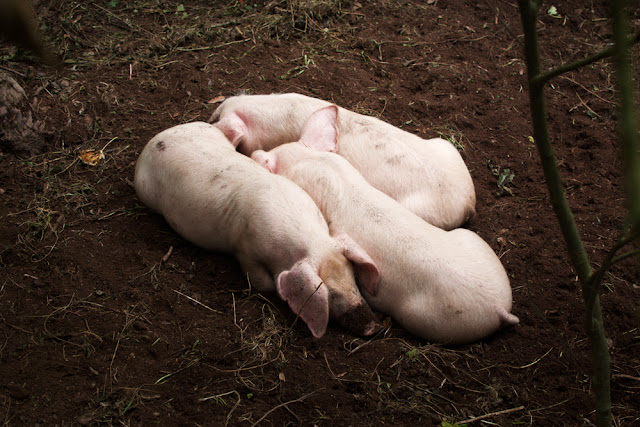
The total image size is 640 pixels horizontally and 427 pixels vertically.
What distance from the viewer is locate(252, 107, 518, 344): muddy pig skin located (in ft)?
10.5

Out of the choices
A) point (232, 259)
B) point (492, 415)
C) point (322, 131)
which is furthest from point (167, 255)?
point (492, 415)

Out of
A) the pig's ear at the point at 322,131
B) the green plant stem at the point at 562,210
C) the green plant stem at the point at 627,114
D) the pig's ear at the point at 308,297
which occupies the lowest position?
the pig's ear at the point at 308,297

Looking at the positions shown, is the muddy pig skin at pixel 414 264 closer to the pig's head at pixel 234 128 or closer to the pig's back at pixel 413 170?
the pig's back at pixel 413 170

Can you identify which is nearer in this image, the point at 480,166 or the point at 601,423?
the point at 601,423

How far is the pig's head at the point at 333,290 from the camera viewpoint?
10.8ft

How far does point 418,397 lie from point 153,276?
5.77 feet

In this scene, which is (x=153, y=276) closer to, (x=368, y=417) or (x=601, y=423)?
(x=368, y=417)

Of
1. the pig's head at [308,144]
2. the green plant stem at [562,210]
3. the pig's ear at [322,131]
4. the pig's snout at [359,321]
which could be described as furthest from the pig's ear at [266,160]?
the green plant stem at [562,210]

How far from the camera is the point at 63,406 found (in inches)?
106

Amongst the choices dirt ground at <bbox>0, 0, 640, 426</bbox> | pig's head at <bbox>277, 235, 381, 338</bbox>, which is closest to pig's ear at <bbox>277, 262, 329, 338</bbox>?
pig's head at <bbox>277, 235, 381, 338</bbox>

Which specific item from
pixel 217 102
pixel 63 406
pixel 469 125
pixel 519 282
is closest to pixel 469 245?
pixel 519 282

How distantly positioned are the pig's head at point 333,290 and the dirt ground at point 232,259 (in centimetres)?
10

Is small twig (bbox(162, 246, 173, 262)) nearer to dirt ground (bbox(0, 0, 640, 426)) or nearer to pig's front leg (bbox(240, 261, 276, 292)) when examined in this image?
dirt ground (bbox(0, 0, 640, 426))

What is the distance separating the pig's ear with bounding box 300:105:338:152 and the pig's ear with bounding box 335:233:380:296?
901 millimetres
